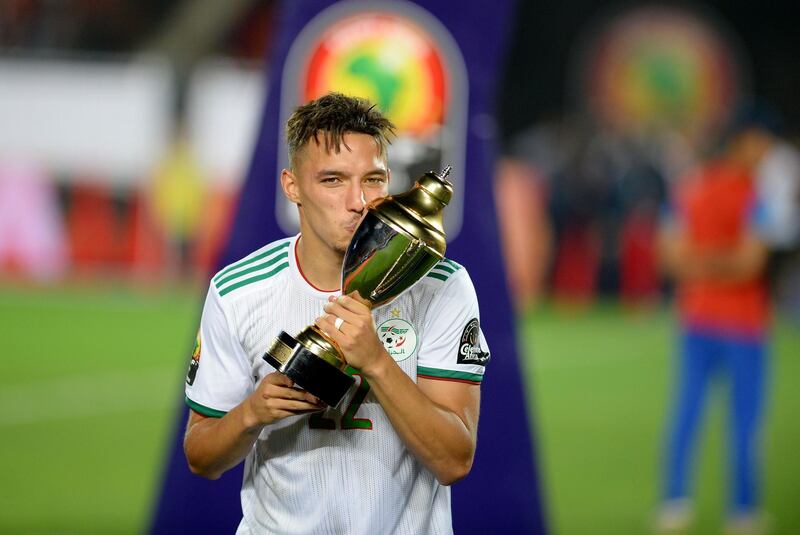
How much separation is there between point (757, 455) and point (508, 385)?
7.79 ft

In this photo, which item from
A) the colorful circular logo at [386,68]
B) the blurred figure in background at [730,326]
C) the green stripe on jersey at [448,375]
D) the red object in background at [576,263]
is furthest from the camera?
the red object in background at [576,263]

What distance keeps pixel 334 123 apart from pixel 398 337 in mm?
470

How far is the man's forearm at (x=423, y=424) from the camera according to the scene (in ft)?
7.62

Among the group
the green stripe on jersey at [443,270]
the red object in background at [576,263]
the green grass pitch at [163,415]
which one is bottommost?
the green grass pitch at [163,415]

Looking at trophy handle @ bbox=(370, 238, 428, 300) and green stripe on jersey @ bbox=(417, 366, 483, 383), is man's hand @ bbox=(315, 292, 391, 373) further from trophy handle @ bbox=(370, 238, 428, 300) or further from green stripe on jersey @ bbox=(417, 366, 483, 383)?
green stripe on jersey @ bbox=(417, 366, 483, 383)

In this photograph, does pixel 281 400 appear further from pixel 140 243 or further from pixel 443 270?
pixel 140 243

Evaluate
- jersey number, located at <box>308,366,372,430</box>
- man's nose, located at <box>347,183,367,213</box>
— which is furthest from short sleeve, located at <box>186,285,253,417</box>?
man's nose, located at <box>347,183,367,213</box>

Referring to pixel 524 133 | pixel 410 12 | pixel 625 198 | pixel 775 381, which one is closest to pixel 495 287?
pixel 410 12

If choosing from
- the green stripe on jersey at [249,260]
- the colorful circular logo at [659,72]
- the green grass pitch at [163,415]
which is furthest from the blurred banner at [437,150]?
the colorful circular logo at [659,72]

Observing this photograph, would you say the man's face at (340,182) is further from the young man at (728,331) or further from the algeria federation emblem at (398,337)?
the young man at (728,331)

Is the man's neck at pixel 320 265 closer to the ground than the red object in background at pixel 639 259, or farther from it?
closer to the ground

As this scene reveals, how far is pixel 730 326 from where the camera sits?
6023 millimetres

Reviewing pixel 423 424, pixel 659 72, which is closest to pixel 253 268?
pixel 423 424

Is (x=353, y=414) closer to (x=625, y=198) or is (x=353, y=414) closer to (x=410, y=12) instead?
(x=410, y=12)
